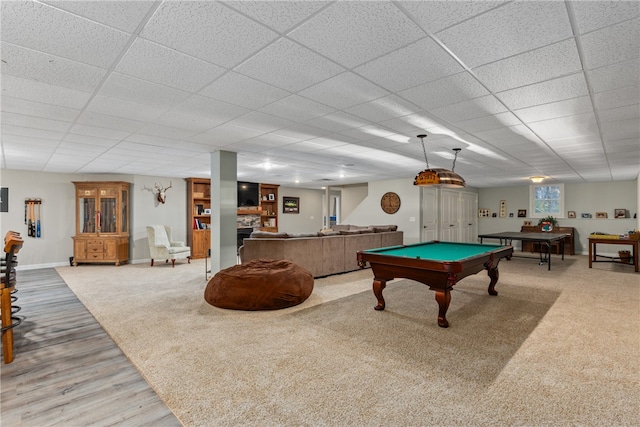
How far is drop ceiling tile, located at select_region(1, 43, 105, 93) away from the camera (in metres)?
2.09

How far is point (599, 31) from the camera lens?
183 cm

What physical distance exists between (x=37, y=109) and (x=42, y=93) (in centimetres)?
55

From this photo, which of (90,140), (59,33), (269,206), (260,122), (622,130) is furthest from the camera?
(269,206)

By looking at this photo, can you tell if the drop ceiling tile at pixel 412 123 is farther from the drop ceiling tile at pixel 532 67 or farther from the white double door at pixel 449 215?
the white double door at pixel 449 215

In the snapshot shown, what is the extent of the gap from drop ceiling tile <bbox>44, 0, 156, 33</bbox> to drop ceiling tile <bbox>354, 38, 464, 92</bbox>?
1.36 meters

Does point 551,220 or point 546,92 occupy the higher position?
point 546,92

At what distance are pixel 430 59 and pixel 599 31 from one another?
89 cm

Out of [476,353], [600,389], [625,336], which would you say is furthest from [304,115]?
[625,336]

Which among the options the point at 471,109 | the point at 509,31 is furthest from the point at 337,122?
the point at 509,31

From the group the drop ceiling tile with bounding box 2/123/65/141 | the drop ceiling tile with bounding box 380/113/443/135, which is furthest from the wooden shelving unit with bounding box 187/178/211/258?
the drop ceiling tile with bounding box 380/113/443/135

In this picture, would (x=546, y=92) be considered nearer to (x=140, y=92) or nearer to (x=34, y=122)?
(x=140, y=92)

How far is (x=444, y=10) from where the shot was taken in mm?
1663

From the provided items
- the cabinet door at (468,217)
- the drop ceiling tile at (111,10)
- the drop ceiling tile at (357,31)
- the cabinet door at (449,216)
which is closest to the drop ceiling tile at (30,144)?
the drop ceiling tile at (111,10)

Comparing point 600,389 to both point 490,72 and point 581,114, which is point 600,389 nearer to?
point 490,72
